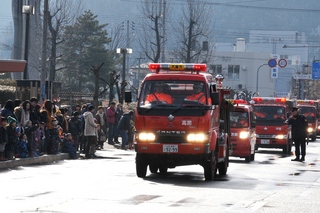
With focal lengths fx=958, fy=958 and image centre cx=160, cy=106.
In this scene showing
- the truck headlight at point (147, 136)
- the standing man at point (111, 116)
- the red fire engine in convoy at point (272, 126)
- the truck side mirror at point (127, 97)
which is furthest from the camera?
the red fire engine in convoy at point (272, 126)

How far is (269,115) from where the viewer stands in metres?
40.9

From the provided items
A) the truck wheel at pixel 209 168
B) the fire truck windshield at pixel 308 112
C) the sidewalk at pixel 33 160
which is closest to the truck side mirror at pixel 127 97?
the truck wheel at pixel 209 168

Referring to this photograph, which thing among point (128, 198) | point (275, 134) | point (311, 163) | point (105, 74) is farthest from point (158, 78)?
point (105, 74)

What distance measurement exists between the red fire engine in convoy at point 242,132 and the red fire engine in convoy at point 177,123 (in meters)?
10.3

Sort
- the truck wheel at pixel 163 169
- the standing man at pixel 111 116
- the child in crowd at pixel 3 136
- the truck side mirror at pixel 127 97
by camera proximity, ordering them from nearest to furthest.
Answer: the truck side mirror at pixel 127 97 < the truck wheel at pixel 163 169 < the child in crowd at pixel 3 136 < the standing man at pixel 111 116

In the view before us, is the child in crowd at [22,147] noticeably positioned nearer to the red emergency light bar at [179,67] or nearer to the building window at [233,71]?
the red emergency light bar at [179,67]

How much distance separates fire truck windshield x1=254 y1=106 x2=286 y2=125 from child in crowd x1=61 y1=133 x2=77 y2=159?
41.4ft

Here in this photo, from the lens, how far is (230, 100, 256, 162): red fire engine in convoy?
32.2m

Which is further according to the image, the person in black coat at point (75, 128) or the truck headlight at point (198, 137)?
the person in black coat at point (75, 128)

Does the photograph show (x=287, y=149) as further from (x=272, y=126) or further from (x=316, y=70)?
(x=316, y=70)

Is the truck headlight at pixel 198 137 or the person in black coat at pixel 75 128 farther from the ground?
the truck headlight at pixel 198 137

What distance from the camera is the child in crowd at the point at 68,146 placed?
98.8 ft

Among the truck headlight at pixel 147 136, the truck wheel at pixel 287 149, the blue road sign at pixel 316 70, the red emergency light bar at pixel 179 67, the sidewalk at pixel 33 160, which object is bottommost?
the truck wheel at pixel 287 149

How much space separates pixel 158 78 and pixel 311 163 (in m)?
12.1
